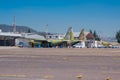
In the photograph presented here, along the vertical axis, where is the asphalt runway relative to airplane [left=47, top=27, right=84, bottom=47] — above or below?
below

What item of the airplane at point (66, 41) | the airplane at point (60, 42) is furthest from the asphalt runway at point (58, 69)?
the airplane at point (66, 41)

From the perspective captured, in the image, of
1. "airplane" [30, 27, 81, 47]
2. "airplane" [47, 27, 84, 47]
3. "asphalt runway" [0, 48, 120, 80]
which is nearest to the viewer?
"asphalt runway" [0, 48, 120, 80]

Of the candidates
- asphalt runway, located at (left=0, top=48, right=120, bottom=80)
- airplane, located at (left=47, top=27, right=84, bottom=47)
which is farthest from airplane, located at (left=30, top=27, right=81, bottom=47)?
asphalt runway, located at (left=0, top=48, right=120, bottom=80)

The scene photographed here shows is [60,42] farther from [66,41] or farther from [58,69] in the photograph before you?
[58,69]

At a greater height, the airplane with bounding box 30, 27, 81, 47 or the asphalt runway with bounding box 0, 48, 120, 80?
the airplane with bounding box 30, 27, 81, 47

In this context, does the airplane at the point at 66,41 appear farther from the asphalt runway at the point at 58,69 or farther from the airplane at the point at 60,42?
the asphalt runway at the point at 58,69

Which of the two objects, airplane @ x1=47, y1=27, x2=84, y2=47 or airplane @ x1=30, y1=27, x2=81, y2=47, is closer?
airplane @ x1=30, y1=27, x2=81, y2=47

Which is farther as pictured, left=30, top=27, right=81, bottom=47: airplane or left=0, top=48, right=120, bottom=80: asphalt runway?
left=30, top=27, right=81, bottom=47: airplane

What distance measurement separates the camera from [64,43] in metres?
110

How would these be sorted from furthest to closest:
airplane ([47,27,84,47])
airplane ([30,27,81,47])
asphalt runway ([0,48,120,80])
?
airplane ([47,27,84,47]), airplane ([30,27,81,47]), asphalt runway ([0,48,120,80])

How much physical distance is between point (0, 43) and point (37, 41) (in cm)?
1944

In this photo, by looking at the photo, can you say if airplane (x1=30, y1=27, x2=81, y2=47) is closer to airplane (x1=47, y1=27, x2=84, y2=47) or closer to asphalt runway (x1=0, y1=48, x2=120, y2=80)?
airplane (x1=47, y1=27, x2=84, y2=47)

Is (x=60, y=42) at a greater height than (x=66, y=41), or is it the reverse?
(x=66, y=41)

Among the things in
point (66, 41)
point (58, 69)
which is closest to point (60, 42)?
point (66, 41)
